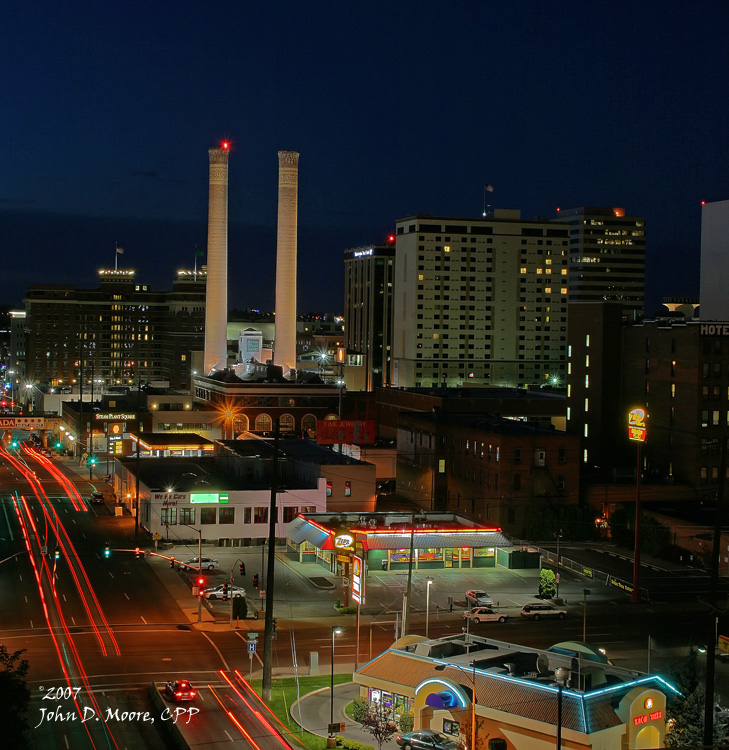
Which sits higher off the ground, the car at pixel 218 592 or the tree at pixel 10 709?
the tree at pixel 10 709

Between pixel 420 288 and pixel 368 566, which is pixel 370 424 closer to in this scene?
pixel 368 566

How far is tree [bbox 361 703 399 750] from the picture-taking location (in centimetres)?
3141

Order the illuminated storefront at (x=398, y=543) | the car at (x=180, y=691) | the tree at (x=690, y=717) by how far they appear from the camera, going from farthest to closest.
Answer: the illuminated storefront at (x=398, y=543) → the car at (x=180, y=691) → the tree at (x=690, y=717)

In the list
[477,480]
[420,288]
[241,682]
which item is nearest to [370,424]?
[477,480]

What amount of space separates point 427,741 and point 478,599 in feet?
66.5

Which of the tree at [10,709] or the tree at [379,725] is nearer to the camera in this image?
the tree at [10,709]

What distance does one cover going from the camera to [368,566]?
5881 centimetres

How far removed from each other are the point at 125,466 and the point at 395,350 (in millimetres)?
89167

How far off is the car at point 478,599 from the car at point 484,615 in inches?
66.7

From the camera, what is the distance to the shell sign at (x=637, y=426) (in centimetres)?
5834

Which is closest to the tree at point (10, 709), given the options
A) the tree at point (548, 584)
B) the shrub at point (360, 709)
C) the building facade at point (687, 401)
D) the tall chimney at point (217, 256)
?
the shrub at point (360, 709)

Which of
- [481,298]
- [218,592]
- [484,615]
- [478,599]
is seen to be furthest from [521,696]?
[481,298]

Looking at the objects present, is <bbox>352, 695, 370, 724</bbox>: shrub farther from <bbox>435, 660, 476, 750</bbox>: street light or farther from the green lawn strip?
<bbox>435, 660, 476, 750</bbox>: street light

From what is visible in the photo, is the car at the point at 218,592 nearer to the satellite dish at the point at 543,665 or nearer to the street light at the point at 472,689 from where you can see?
the street light at the point at 472,689
